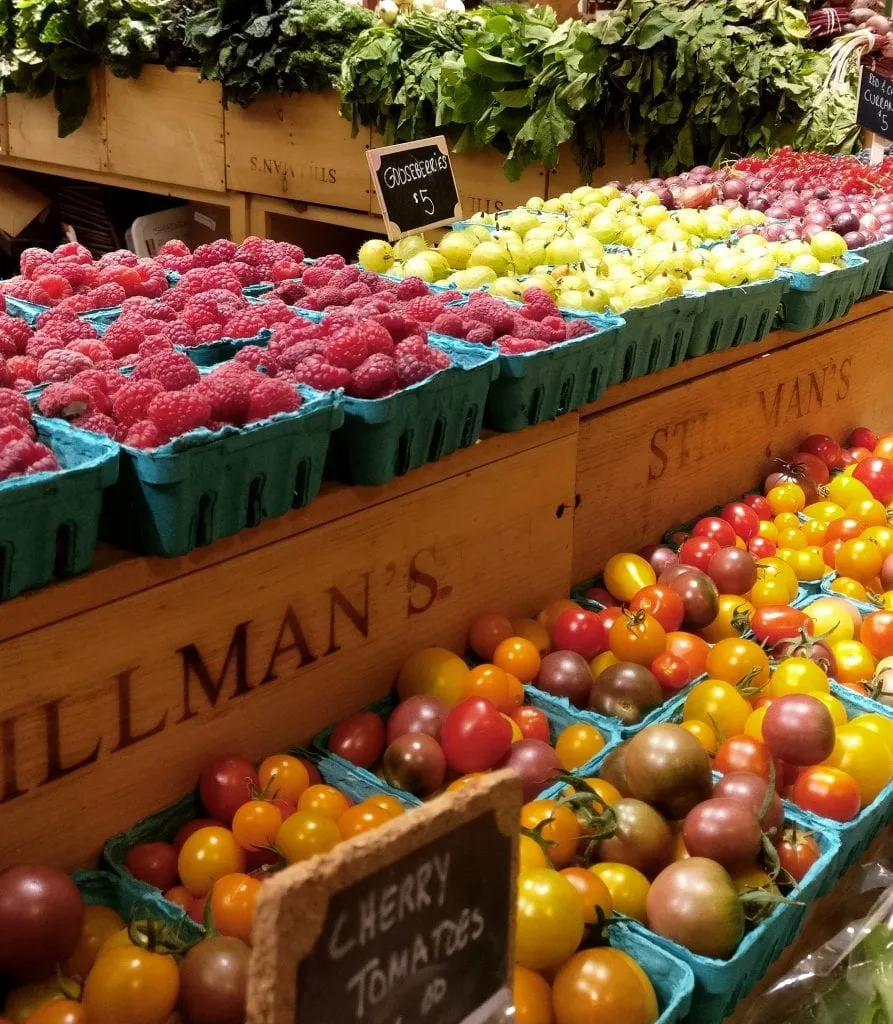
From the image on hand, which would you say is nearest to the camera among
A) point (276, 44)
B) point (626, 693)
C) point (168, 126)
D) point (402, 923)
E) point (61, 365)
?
point (402, 923)

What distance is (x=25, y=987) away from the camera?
4.14 feet

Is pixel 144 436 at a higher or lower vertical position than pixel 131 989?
higher

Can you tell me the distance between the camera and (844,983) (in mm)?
1463

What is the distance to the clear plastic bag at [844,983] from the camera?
56.3 inches

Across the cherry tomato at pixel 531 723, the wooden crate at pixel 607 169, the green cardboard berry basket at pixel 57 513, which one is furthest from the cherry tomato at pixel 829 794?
the wooden crate at pixel 607 169

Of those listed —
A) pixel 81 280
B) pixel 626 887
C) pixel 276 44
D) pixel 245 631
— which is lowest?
pixel 626 887

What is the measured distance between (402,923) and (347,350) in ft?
3.21

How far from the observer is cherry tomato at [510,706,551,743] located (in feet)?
5.75

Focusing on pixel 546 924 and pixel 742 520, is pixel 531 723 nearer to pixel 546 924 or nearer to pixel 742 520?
pixel 546 924

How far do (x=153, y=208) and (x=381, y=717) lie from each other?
17.7ft

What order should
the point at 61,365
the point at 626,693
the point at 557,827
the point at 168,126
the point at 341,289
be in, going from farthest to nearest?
1. the point at 168,126
2. the point at 341,289
3. the point at 626,693
4. the point at 61,365
5. the point at 557,827

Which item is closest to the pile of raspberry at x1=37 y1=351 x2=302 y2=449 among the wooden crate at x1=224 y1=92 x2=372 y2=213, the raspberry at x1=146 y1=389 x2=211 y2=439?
the raspberry at x1=146 y1=389 x2=211 y2=439

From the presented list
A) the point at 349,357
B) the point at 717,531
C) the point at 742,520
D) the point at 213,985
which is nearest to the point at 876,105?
the point at 742,520

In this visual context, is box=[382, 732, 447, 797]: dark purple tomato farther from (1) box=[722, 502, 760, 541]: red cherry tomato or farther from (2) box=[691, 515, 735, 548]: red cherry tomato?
(1) box=[722, 502, 760, 541]: red cherry tomato
